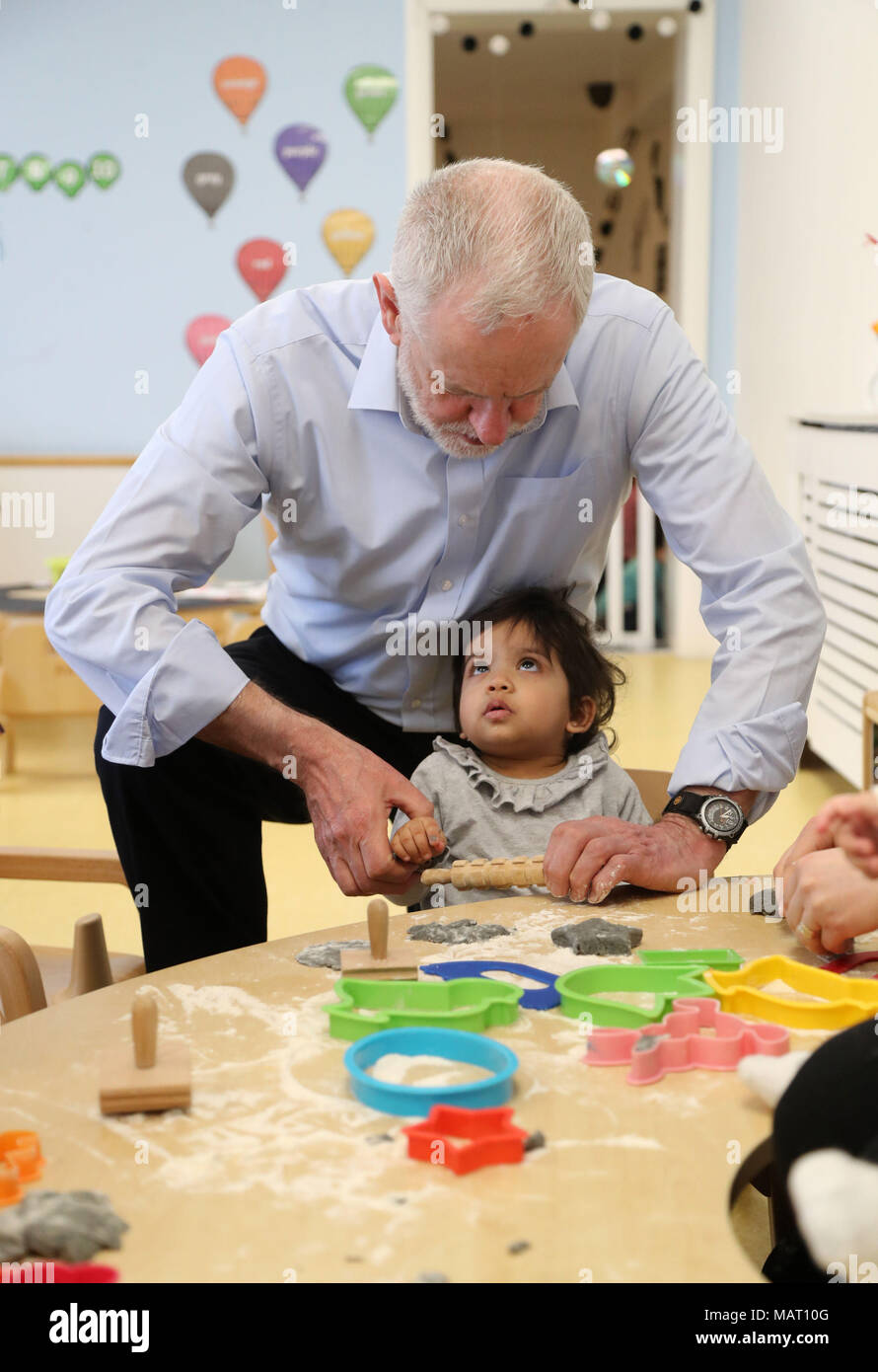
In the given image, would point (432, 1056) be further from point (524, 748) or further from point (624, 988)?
point (524, 748)

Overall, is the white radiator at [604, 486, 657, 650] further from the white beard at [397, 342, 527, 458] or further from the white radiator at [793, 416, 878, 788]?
the white beard at [397, 342, 527, 458]

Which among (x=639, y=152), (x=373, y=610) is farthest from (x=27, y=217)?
(x=373, y=610)

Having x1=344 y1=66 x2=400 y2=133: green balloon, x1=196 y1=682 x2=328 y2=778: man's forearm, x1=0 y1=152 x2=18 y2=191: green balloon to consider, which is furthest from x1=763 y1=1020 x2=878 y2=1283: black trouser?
x1=0 y1=152 x2=18 y2=191: green balloon

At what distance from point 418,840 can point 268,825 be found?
256 centimetres

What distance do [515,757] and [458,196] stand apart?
0.72 metres

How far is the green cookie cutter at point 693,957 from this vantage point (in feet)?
3.83

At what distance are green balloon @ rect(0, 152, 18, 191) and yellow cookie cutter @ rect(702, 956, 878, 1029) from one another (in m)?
5.69

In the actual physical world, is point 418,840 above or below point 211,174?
below

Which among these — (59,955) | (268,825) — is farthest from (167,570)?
(268,825)

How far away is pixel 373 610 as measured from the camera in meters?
2.01

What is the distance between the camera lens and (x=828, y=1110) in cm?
82

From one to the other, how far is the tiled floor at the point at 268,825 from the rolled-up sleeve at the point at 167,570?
1.42m

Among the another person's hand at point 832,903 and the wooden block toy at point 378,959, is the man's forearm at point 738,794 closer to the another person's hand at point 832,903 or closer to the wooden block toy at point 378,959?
the another person's hand at point 832,903
